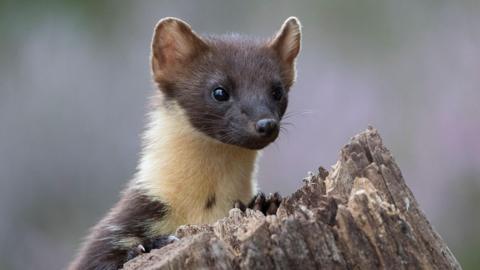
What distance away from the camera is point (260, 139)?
565 cm

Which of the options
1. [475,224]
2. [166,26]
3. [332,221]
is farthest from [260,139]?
[475,224]

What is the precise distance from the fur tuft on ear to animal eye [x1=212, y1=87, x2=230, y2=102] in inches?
22.9

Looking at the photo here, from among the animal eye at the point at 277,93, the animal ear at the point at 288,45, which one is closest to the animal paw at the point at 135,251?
the animal eye at the point at 277,93

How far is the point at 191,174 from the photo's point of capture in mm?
6070

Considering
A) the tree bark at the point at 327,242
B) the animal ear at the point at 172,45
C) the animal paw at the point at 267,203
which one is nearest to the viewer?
the tree bark at the point at 327,242

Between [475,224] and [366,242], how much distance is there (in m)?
5.64

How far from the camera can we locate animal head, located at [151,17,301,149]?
5840mm

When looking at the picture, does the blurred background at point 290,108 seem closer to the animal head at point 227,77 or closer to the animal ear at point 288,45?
the animal ear at point 288,45

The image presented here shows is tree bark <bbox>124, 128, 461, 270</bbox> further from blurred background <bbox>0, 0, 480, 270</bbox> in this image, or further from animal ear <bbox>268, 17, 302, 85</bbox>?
blurred background <bbox>0, 0, 480, 270</bbox>

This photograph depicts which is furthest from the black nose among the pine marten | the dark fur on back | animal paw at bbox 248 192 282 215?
the dark fur on back

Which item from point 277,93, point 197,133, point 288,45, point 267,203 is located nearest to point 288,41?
point 288,45

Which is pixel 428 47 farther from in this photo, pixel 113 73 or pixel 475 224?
pixel 113 73

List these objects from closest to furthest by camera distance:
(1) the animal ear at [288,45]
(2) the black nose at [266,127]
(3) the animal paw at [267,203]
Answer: (3) the animal paw at [267,203], (2) the black nose at [266,127], (1) the animal ear at [288,45]

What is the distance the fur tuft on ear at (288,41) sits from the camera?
21.4 ft
